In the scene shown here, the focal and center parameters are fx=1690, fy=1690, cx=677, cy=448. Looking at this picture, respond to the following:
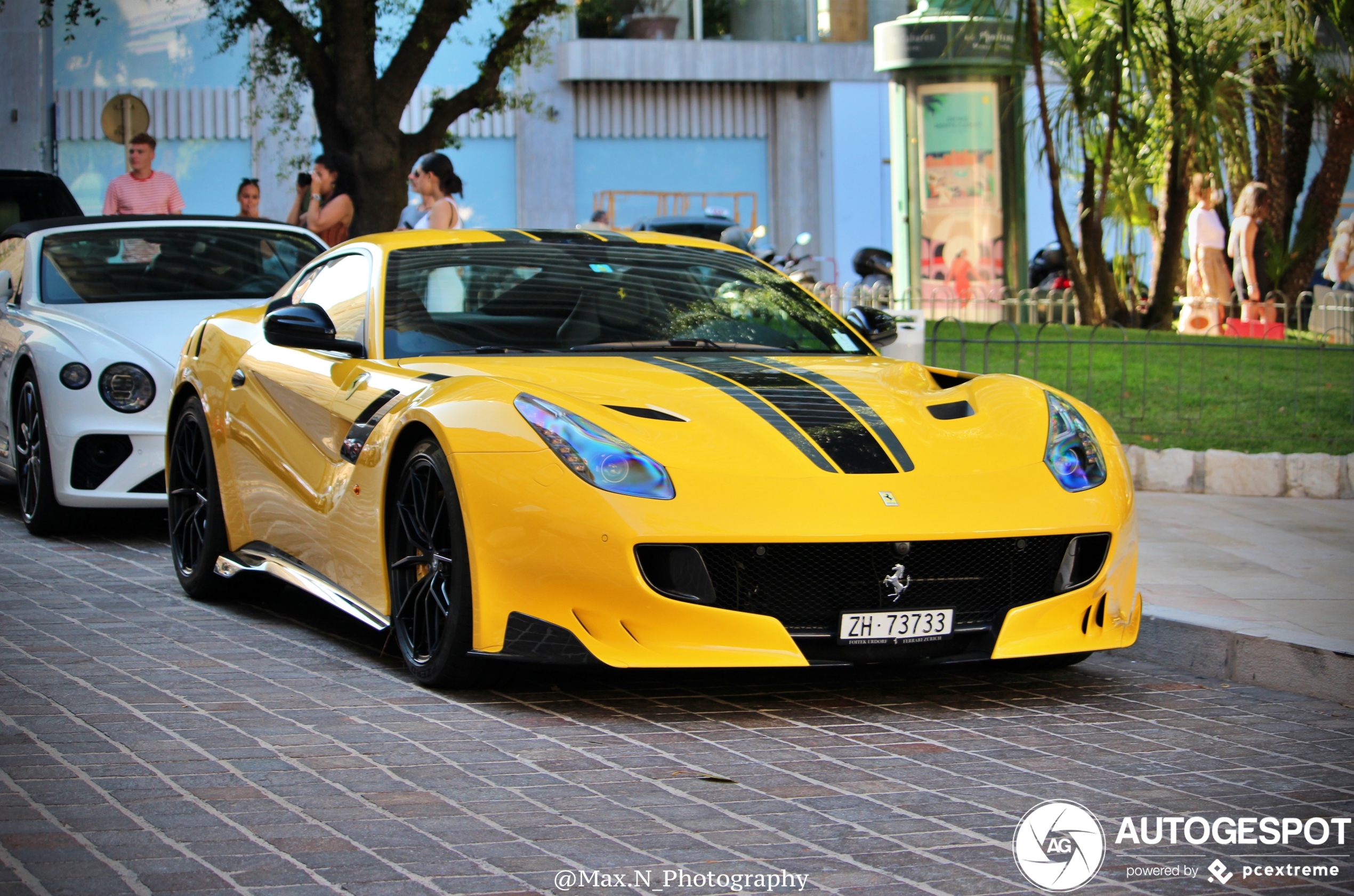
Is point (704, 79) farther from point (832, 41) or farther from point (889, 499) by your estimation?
point (889, 499)

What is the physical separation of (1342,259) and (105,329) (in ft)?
45.2

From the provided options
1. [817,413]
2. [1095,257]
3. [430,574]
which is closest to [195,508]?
[430,574]

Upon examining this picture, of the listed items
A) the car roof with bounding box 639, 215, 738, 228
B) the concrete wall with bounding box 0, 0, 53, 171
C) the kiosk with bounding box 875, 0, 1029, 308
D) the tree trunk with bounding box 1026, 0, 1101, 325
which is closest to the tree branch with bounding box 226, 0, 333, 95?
the concrete wall with bounding box 0, 0, 53, 171

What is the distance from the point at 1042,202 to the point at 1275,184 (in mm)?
13253

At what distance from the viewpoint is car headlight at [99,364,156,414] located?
796cm

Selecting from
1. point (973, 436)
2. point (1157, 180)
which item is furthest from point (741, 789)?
point (1157, 180)

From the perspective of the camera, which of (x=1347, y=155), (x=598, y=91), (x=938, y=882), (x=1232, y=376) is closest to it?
(x=938, y=882)

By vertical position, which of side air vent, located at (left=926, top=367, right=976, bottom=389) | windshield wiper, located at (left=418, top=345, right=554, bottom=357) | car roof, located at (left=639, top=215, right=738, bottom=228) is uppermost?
car roof, located at (left=639, top=215, right=738, bottom=228)

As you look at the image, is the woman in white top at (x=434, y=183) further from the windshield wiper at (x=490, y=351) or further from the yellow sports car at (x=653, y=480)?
the windshield wiper at (x=490, y=351)

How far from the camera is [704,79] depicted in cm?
3203

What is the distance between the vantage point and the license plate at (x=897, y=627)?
452 centimetres

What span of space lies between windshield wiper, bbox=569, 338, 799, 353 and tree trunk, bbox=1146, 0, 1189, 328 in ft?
30.5
